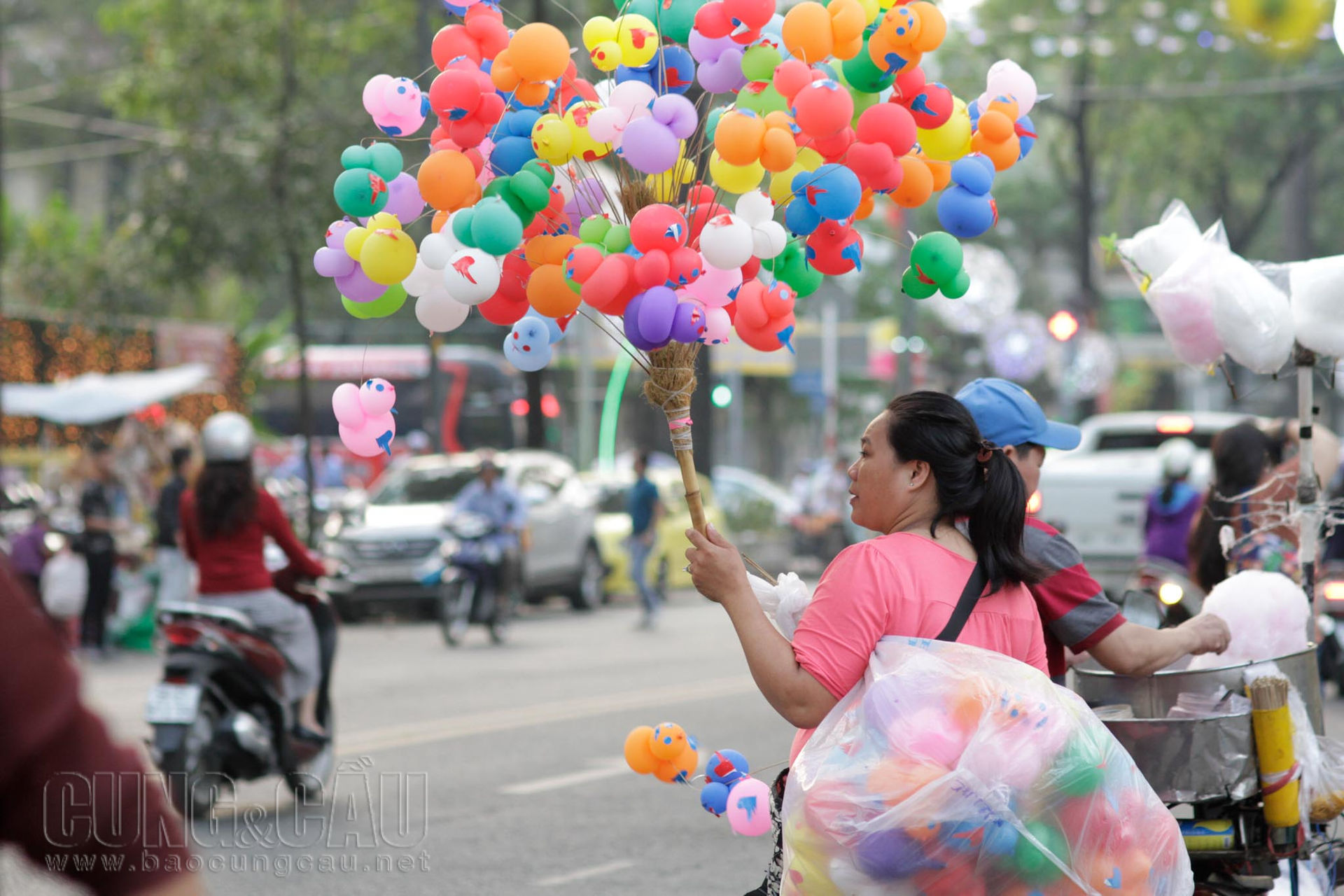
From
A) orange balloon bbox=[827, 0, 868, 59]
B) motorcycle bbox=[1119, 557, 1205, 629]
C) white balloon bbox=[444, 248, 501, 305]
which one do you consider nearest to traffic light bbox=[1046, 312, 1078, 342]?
motorcycle bbox=[1119, 557, 1205, 629]

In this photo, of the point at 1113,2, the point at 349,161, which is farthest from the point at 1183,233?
the point at 1113,2

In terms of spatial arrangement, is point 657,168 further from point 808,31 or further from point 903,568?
point 903,568

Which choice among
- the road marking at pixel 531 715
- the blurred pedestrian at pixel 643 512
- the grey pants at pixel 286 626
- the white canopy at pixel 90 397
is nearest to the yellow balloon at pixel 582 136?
the grey pants at pixel 286 626

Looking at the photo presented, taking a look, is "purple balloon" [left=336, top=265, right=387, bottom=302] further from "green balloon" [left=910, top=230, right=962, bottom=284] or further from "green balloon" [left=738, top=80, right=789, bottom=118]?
"green balloon" [left=910, top=230, right=962, bottom=284]

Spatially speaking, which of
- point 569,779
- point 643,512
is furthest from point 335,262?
point 643,512

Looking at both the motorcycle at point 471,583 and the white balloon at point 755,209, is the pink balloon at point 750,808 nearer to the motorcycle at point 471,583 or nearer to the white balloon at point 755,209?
the white balloon at point 755,209

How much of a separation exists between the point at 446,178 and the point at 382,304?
1.34ft

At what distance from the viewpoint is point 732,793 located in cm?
373

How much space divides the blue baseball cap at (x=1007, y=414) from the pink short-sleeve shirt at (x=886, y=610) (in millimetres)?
889

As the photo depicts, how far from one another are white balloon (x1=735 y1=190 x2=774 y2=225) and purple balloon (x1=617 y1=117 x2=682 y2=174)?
0.69 ft

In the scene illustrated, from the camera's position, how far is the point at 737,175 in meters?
3.56

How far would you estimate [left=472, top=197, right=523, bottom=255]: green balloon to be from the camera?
343 cm

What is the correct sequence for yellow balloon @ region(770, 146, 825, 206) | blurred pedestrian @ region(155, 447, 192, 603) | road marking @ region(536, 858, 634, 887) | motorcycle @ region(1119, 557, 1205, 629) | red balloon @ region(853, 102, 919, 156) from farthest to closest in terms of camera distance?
blurred pedestrian @ region(155, 447, 192, 603), road marking @ region(536, 858, 634, 887), motorcycle @ region(1119, 557, 1205, 629), yellow balloon @ region(770, 146, 825, 206), red balloon @ region(853, 102, 919, 156)

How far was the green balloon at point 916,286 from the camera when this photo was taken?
390cm
